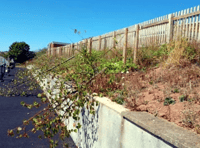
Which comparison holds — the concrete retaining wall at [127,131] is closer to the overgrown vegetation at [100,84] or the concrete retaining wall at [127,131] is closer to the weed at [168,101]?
the overgrown vegetation at [100,84]

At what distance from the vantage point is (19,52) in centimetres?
4994

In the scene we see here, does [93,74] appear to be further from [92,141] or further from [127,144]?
[127,144]

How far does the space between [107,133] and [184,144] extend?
4.58 feet

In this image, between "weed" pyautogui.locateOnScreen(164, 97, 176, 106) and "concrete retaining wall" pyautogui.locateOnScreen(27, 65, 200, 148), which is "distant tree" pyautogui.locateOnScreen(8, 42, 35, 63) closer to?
"concrete retaining wall" pyautogui.locateOnScreen(27, 65, 200, 148)

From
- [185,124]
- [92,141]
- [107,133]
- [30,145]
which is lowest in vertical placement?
[30,145]

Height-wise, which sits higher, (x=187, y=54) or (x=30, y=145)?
(x=187, y=54)

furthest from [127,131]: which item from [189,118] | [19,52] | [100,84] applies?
[19,52]

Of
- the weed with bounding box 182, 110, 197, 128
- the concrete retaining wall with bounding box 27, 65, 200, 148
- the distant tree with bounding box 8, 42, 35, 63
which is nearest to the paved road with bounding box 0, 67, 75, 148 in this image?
the concrete retaining wall with bounding box 27, 65, 200, 148

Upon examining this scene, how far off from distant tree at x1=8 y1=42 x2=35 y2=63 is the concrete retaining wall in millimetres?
48809

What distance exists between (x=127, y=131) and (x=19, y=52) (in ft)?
170

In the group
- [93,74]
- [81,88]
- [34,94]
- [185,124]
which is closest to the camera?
[185,124]

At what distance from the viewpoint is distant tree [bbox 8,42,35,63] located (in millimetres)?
50219

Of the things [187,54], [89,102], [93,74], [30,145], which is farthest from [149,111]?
[187,54]

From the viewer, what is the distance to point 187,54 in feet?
16.8
